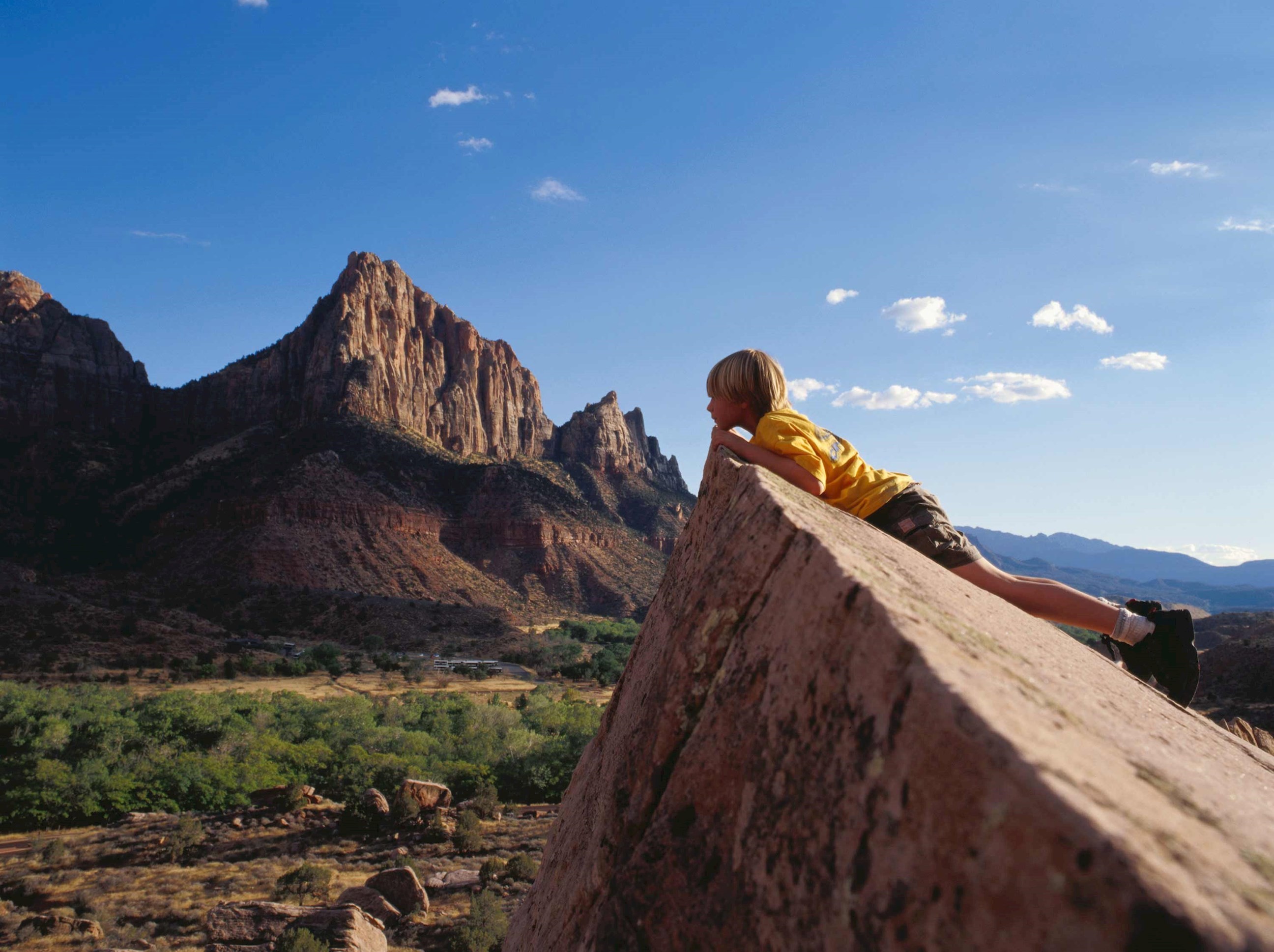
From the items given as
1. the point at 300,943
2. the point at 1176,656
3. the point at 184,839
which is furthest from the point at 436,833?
the point at 1176,656

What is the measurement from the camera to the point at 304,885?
40.7 ft

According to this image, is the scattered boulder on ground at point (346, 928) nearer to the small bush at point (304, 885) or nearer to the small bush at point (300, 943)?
the small bush at point (300, 943)

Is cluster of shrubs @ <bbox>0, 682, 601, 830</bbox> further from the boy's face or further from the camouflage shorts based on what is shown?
the camouflage shorts

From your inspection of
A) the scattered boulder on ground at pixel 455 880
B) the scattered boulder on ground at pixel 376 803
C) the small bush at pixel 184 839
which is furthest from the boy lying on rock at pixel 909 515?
the scattered boulder on ground at pixel 376 803

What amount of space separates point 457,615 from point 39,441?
53238 mm

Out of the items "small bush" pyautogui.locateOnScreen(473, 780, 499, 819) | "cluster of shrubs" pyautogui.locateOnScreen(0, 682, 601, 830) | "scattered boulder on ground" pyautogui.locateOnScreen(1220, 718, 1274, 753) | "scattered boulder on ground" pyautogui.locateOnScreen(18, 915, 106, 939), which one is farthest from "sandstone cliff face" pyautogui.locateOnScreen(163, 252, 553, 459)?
"scattered boulder on ground" pyautogui.locateOnScreen(1220, 718, 1274, 753)

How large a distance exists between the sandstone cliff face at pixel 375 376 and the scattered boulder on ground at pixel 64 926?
69.4m

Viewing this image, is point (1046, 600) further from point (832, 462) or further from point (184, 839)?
point (184, 839)

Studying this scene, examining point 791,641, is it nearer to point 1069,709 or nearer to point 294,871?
point 1069,709

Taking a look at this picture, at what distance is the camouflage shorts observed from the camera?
123 inches

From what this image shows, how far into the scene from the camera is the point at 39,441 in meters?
73.4

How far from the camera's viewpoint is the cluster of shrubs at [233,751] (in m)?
16.8

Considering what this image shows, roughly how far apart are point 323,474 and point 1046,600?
2559 inches

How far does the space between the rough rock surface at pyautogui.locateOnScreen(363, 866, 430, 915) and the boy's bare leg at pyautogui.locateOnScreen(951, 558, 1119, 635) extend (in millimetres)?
11803
